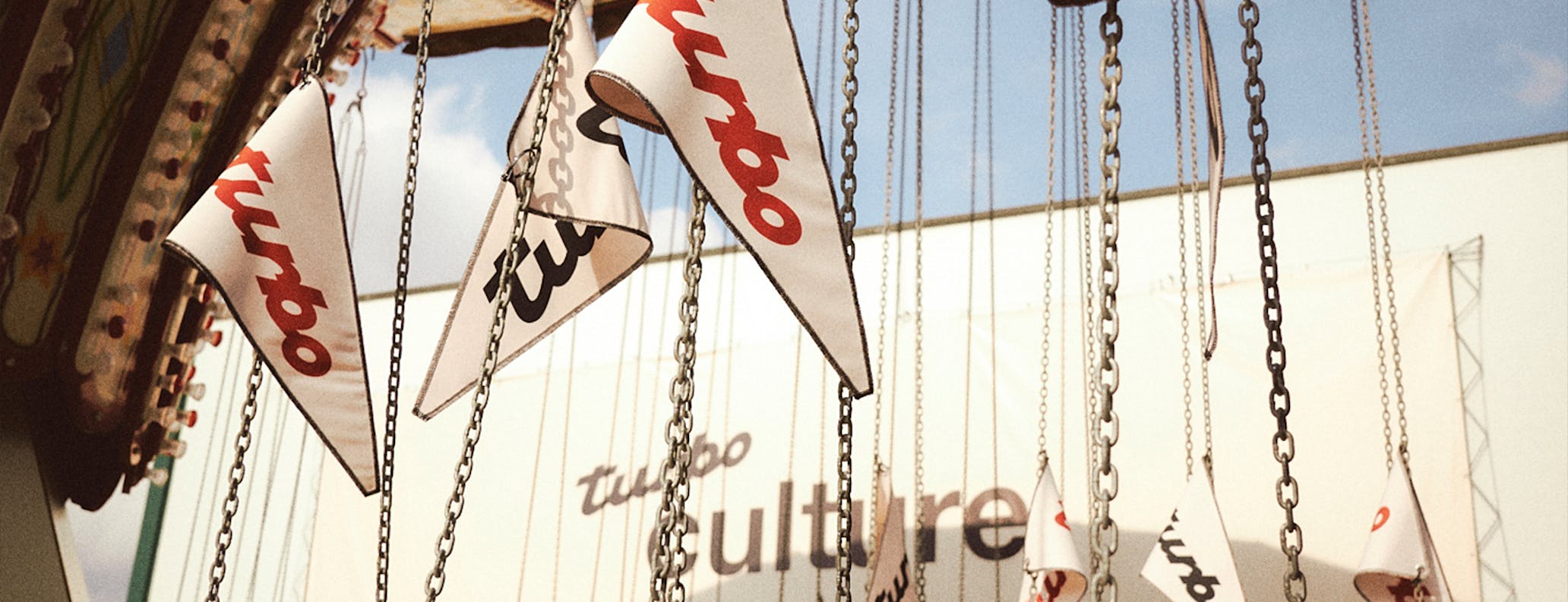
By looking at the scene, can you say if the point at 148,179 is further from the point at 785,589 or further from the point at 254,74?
the point at 785,589

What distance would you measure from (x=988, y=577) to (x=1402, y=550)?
196cm

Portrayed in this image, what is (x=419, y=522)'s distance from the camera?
26.2 feet

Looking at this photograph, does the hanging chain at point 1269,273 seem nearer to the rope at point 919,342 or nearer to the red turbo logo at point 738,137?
the red turbo logo at point 738,137

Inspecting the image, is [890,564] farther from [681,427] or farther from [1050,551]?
[681,427]

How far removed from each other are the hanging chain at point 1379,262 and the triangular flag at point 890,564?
6.77 ft

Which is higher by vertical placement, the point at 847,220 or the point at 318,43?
the point at 318,43

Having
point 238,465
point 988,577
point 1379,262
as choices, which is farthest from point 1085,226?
point 238,465

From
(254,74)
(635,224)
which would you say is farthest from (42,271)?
(635,224)

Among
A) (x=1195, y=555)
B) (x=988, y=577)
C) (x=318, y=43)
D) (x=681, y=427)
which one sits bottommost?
(x=988, y=577)

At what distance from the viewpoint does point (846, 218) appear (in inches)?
84.8

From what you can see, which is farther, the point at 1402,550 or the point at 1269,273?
the point at 1402,550

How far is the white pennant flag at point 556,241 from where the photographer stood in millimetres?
2416

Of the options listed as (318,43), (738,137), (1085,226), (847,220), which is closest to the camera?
(738,137)

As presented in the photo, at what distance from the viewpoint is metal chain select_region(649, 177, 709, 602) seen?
1.91 meters
